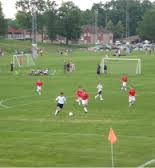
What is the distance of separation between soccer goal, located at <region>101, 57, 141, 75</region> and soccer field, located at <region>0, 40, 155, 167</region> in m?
18.9

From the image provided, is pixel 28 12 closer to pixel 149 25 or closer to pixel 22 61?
pixel 149 25

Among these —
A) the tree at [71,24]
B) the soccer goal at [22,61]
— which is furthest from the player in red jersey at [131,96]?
the tree at [71,24]

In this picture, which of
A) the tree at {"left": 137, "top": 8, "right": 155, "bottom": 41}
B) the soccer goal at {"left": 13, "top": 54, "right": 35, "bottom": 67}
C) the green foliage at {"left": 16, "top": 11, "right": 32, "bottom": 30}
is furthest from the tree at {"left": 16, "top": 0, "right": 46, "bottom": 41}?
the soccer goal at {"left": 13, "top": 54, "right": 35, "bottom": 67}

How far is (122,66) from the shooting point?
8788 centimetres

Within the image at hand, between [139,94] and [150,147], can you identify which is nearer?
[150,147]

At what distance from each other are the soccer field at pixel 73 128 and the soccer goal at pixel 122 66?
62.1 ft

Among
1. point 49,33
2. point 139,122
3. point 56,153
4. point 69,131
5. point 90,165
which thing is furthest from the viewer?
point 49,33

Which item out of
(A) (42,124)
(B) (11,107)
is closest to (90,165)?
(A) (42,124)

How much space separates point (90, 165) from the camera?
960 inches

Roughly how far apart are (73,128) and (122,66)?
54409mm

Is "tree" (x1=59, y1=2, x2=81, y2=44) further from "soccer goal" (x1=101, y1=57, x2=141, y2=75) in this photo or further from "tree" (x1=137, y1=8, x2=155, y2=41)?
"soccer goal" (x1=101, y1=57, x2=141, y2=75)

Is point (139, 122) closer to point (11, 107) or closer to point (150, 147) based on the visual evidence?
point (150, 147)

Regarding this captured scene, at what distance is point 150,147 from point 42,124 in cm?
961

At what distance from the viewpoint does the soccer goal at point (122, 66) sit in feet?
262
